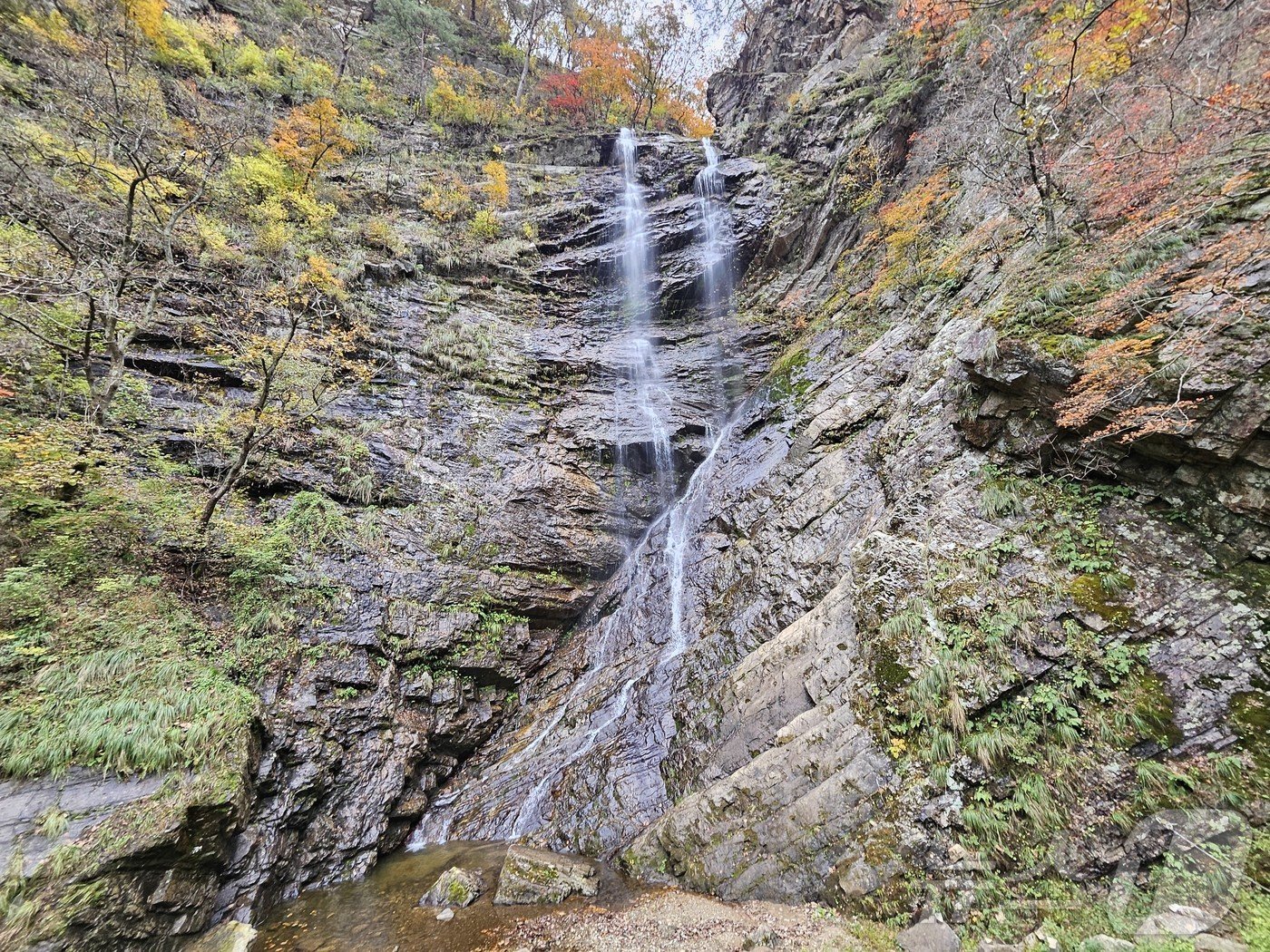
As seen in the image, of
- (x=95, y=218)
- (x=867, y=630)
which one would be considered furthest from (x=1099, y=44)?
(x=95, y=218)

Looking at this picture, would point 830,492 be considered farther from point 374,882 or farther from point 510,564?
point 374,882

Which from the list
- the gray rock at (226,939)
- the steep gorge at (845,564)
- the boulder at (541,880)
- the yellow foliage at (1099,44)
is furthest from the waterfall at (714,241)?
the gray rock at (226,939)

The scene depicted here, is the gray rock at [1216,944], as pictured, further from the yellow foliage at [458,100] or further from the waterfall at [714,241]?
the yellow foliage at [458,100]

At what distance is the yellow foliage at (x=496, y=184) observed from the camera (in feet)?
70.2

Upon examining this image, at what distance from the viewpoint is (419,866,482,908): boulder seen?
20.6ft

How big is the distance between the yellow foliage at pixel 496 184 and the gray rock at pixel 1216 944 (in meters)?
25.9

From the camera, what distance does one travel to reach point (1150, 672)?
4645mm

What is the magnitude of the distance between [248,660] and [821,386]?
14.0 m

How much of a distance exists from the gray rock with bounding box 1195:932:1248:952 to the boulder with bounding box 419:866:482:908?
23.9 ft

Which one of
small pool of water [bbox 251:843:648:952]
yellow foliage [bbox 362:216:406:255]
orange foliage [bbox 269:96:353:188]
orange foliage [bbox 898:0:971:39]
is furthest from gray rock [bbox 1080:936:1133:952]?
orange foliage [bbox 269:96:353:188]

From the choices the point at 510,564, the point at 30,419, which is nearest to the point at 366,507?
the point at 510,564

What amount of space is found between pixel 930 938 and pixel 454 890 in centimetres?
576

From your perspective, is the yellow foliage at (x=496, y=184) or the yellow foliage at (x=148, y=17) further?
the yellow foliage at (x=496, y=184)

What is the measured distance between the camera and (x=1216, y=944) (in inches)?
127
